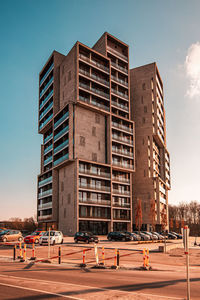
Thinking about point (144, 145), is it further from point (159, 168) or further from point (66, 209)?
point (66, 209)

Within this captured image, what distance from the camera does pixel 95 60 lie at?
7038 centimetres

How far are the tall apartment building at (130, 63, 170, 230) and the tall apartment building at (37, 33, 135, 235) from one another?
850cm

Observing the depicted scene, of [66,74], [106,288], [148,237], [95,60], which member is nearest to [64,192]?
[148,237]

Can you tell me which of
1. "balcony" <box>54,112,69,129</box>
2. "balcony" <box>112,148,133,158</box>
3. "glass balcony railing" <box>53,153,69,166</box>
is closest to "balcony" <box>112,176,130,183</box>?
"balcony" <box>112,148,133,158</box>

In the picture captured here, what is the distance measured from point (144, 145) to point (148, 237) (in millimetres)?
36509

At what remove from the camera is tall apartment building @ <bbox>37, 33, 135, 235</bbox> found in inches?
2437

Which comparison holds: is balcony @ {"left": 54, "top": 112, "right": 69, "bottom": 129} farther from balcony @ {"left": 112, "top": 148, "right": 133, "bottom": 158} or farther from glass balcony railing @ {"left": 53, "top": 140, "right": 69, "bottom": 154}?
balcony @ {"left": 112, "top": 148, "right": 133, "bottom": 158}

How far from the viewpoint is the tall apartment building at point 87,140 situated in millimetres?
61906

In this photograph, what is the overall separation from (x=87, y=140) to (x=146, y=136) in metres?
24.2

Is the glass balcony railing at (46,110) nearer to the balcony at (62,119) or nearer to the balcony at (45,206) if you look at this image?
the balcony at (62,119)

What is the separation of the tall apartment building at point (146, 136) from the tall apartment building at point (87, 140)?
8500 millimetres


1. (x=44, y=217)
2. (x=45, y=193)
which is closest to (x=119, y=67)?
(x=45, y=193)

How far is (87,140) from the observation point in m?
64.7

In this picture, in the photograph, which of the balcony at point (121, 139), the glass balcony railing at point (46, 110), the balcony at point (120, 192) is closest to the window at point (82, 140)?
the balcony at point (121, 139)
